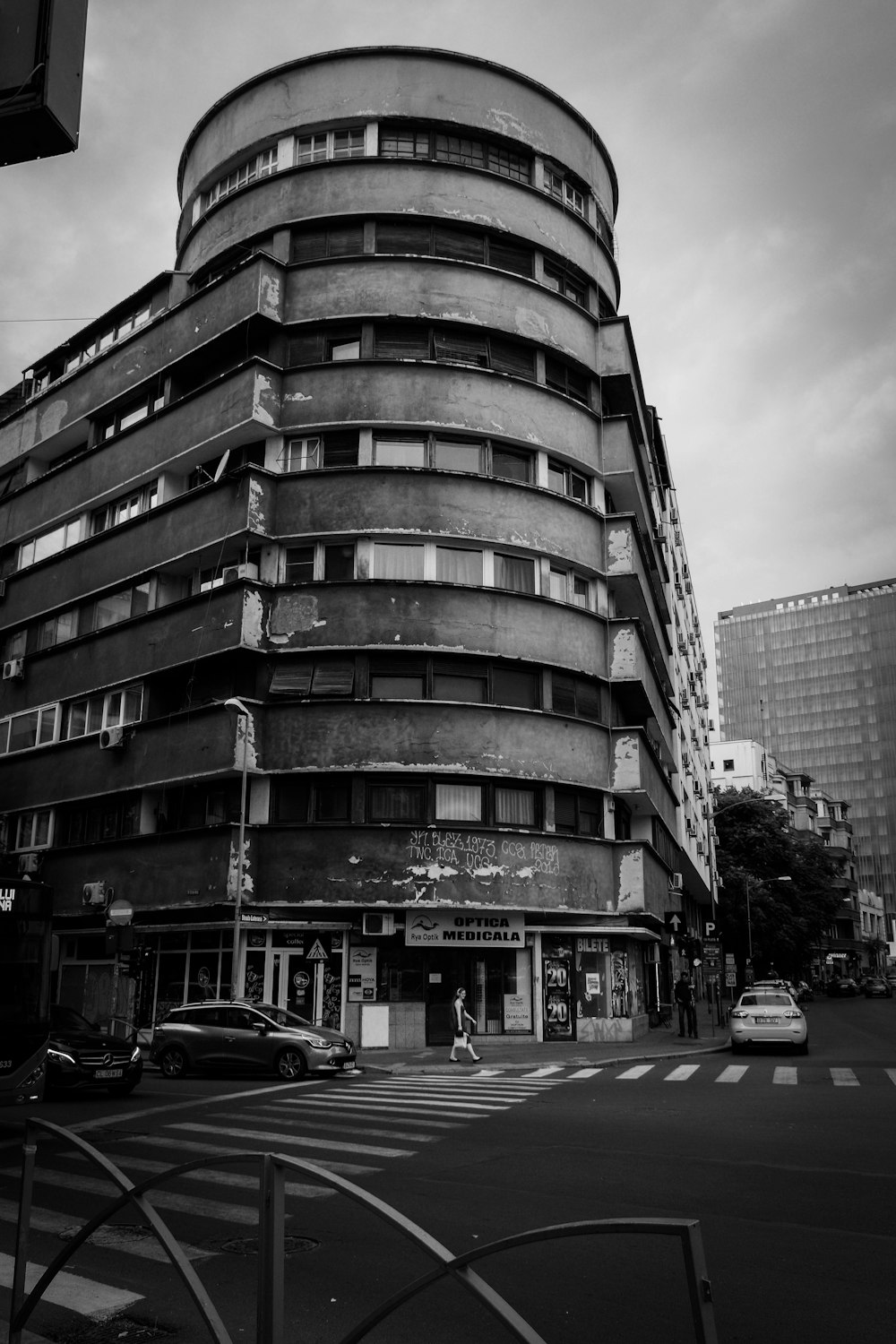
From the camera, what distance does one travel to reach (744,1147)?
11961 mm

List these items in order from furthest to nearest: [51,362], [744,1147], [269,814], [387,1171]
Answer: [51,362]
[269,814]
[744,1147]
[387,1171]

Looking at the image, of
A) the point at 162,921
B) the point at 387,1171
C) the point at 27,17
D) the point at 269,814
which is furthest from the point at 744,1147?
the point at 162,921

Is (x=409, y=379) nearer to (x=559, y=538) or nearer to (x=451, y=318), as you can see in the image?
(x=451, y=318)

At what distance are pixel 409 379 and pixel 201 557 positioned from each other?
7.78 meters

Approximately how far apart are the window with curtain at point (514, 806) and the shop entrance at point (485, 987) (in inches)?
136

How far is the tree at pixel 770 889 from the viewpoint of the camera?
217 ft

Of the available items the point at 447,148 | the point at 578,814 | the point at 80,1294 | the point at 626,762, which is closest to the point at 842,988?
the point at 626,762

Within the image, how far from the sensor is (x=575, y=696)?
32.3 m

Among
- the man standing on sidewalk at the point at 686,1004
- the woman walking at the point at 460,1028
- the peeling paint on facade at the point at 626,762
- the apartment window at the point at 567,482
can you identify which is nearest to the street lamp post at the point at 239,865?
the woman walking at the point at 460,1028

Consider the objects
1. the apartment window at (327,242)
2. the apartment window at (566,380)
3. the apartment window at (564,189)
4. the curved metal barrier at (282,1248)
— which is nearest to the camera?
the curved metal barrier at (282,1248)

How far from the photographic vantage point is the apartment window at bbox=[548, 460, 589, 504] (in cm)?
3372

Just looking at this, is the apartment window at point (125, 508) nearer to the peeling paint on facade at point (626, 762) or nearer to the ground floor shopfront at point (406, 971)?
the ground floor shopfront at point (406, 971)

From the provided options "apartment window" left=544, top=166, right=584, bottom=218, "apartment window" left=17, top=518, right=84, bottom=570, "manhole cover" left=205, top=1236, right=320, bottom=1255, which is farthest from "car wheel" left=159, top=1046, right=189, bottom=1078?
"apartment window" left=544, top=166, right=584, bottom=218

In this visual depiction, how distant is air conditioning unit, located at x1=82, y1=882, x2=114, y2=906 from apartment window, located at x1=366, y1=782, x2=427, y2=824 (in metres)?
8.68
